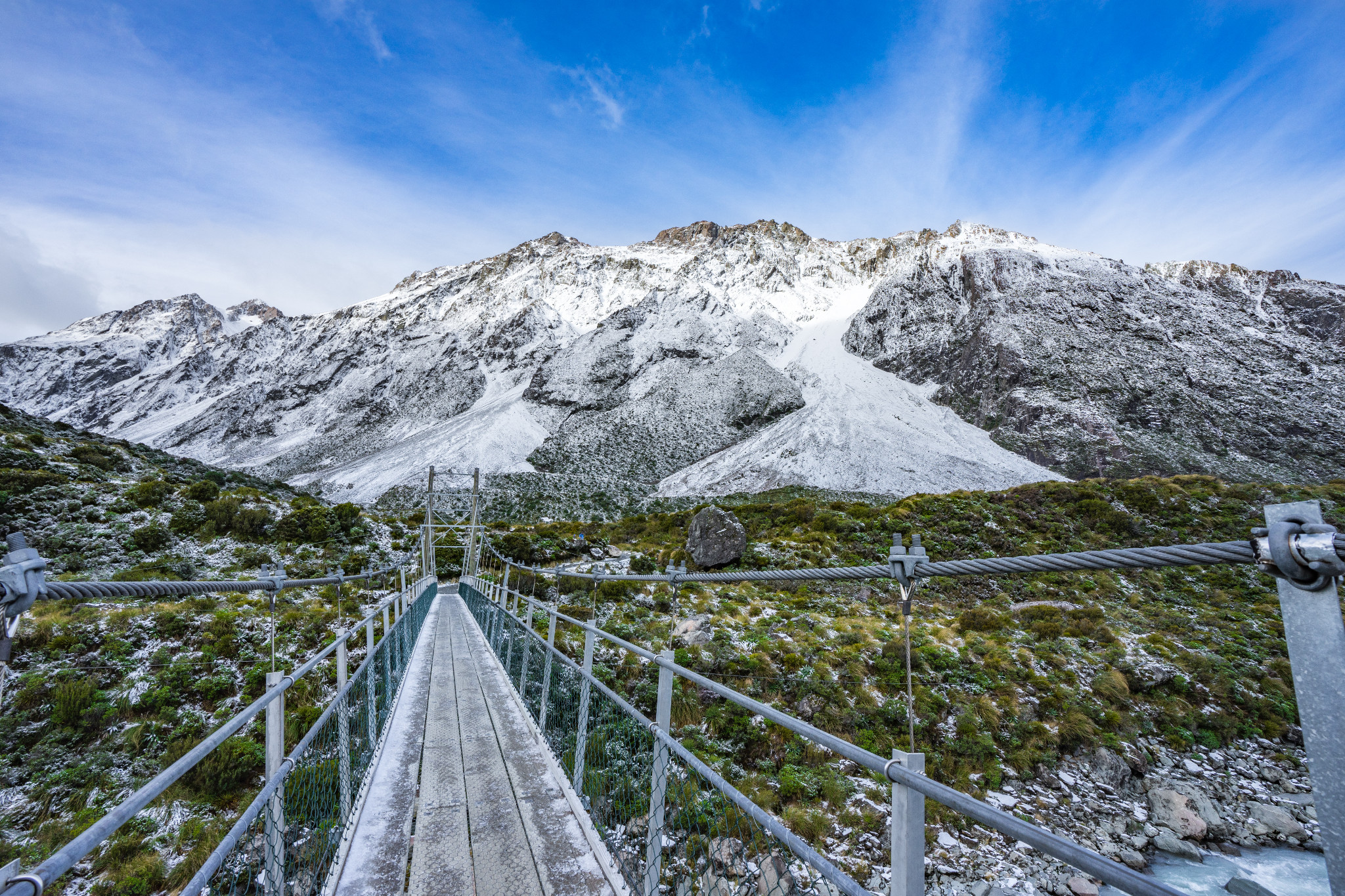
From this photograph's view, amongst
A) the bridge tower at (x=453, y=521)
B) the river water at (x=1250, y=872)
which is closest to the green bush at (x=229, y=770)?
the river water at (x=1250, y=872)

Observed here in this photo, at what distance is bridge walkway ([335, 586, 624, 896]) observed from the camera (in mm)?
3670

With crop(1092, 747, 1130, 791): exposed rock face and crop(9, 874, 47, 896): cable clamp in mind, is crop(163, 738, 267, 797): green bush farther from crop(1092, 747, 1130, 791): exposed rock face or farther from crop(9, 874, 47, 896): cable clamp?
crop(1092, 747, 1130, 791): exposed rock face

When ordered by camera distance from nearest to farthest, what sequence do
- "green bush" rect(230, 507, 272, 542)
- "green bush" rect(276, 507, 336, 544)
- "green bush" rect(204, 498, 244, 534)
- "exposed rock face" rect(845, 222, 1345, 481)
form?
"green bush" rect(204, 498, 244, 534) → "green bush" rect(230, 507, 272, 542) → "green bush" rect(276, 507, 336, 544) → "exposed rock face" rect(845, 222, 1345, 481)

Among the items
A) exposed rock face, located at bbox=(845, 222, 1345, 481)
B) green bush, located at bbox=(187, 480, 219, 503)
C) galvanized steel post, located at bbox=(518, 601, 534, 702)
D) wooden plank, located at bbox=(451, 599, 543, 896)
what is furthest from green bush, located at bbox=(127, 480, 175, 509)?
exposed rock face, located at bbox=(845, 222, 1345, 481)

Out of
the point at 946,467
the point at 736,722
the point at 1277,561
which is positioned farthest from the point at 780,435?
the point at 1277,561

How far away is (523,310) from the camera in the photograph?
150 m

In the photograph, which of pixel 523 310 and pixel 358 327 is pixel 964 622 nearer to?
pixel 523 310

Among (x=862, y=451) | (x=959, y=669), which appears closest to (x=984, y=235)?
(x=862, y=451)

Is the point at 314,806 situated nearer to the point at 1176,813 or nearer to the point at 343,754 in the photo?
the point at 343,754

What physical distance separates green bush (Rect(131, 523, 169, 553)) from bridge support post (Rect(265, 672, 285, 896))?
2017 cm

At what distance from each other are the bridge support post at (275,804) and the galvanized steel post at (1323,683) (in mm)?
3339

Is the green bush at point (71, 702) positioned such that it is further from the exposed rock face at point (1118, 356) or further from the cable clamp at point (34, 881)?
the exposed rock face at point (1118, 356)

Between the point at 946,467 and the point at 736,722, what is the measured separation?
70272 millimetres

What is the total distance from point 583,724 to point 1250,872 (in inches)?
362
